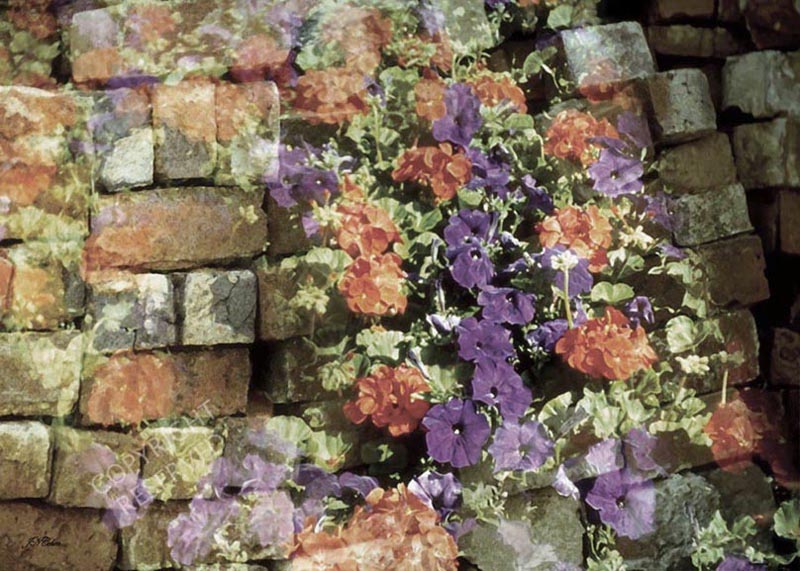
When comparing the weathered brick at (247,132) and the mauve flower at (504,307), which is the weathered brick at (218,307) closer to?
the weathered brick at (247,132)

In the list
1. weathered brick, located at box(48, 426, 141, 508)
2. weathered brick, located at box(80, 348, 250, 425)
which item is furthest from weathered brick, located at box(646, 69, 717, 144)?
weathered brick, located at box(48, 426, 141, 508)

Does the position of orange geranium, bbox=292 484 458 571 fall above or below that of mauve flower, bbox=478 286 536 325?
below

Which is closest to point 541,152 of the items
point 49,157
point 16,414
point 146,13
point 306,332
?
point 306,332

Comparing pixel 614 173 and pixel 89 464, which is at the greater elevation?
pixel 614 173

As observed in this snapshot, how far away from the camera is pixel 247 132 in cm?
144

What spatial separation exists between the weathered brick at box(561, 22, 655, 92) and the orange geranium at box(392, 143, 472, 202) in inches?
11.0

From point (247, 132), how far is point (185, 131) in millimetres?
99

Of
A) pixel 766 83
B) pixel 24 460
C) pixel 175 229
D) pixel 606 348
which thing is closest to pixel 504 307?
pixel 606 348

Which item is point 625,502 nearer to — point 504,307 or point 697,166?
point 504,307

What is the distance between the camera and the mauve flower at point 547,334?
4.87 ft

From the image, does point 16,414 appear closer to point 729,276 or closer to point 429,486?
point 429,486

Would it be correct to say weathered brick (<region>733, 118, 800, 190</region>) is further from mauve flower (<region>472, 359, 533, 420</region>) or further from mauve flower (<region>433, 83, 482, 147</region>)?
mauve flower (<region>472, 359, 533, 420</region>)

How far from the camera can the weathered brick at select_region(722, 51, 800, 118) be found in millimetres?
1617

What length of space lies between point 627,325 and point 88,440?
899mm
